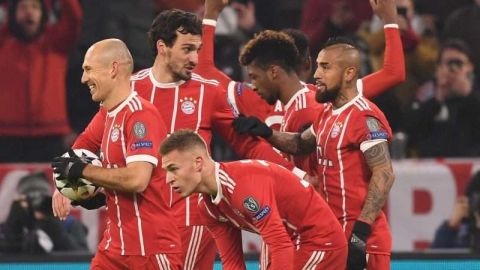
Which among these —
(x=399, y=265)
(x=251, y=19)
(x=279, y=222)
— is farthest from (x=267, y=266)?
(x=251, y=19)

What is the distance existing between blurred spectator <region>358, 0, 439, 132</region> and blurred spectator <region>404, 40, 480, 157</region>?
0.74 feet

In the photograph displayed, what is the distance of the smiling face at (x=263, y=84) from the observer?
800 cm

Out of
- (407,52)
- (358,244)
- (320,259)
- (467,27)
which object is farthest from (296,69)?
(467,27)

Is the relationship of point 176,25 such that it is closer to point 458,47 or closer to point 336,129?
point 336,129

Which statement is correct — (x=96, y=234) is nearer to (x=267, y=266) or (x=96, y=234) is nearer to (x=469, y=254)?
(x=469, y=254)

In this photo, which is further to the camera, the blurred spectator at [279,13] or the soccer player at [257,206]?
the blurred spectator at [279,13]

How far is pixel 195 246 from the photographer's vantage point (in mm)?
7582

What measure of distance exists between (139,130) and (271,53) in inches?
63.8

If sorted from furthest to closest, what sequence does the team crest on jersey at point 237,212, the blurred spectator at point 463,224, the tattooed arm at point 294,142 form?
the blurred spectator at point 463,224 → the tattooed arm at point 294,142 → the team crest on jersey at point 237,212

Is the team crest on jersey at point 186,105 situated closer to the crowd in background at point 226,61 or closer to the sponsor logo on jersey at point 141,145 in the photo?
the sponsor logo on jersey at point 141,145

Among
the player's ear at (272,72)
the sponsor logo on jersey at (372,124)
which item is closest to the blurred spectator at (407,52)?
the player's ear at (272,72)

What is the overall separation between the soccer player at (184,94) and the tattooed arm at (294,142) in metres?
0.12

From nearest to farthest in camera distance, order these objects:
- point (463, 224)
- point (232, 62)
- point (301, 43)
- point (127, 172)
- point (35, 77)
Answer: point (127, 172), point (301, 43), point (463, 224), point (35, 77), point (232, 62)

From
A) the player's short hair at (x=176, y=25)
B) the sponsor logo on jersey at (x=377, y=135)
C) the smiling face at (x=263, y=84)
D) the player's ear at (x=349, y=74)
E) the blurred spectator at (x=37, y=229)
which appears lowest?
the blurred spectator at (x=37, y=229)
